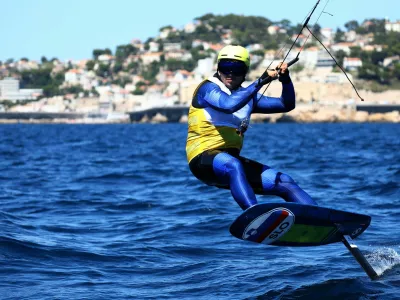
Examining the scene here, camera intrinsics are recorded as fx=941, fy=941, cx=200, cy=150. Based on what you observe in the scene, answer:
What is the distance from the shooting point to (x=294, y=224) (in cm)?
822

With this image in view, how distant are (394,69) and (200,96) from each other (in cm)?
17641

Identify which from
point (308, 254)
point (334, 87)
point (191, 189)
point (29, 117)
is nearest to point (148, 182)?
point (191, 189)

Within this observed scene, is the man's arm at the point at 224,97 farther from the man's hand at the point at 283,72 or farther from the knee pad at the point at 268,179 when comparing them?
the knee pad at the point at 268,179

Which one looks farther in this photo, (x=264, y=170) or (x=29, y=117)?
(x=29, y=117)

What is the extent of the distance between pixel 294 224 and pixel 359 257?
753mm

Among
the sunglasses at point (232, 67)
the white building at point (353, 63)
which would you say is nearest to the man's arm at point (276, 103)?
the sunglasses at point (232, 67)

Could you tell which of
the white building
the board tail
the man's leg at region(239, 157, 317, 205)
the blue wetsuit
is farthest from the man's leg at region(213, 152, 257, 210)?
the white building

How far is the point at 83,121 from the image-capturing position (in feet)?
618

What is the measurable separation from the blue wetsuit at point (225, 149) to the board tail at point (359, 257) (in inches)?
18.8

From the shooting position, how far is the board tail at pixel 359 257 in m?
8.50

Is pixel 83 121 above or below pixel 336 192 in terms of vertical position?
below

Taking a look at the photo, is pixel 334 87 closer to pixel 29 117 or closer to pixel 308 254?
pixel 29 117

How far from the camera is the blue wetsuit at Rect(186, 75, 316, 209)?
831cm

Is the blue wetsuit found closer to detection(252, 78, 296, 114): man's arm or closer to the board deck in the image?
detection(252, 78, 296, 114): man's arm
